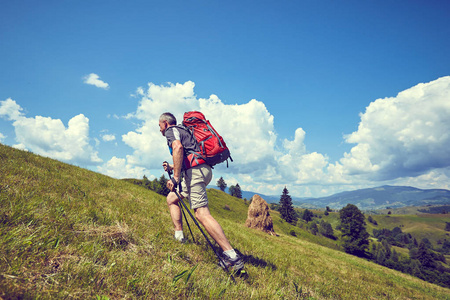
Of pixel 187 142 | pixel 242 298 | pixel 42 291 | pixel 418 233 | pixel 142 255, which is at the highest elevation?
pixel 187 142

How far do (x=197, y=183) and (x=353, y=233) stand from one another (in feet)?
314

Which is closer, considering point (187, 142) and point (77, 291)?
point (77, 291)

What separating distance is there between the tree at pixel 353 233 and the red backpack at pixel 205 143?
93.1m

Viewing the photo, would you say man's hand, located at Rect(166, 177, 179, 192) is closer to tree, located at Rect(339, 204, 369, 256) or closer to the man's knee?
the man's knee

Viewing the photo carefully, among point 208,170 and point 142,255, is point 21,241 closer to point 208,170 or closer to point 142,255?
point 142,255

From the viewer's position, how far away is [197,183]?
4449mm

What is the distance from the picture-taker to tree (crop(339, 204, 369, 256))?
76562mm

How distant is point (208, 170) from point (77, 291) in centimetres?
300

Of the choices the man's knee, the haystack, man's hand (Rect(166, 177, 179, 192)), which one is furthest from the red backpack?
the haystack

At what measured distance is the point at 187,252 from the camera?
4.35 meters

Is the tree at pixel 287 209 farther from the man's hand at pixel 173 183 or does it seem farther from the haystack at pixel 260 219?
the man's hand at pixel 173 183

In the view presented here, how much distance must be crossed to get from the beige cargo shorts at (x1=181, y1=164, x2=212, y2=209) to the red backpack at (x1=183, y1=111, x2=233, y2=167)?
16 cm

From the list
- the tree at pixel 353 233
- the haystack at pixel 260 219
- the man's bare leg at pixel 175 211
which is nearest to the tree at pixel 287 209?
the tree at pixel 353 233

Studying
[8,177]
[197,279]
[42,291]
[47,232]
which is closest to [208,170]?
[197,279]
